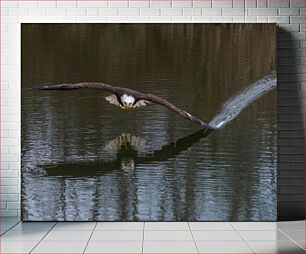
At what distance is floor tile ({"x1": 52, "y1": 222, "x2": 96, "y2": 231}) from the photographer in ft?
19.7

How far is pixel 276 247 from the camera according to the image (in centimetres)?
513

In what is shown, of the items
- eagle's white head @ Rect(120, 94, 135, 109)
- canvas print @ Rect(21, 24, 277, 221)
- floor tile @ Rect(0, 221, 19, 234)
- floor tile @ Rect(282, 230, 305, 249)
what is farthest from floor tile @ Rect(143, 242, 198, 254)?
eagle's white head @ Rect(120, 94, 135, 109)

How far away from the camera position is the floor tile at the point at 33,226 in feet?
19.6

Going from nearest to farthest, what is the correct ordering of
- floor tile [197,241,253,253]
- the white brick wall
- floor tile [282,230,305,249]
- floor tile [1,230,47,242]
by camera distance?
floor tile [197,241,253,253]
floor tile [282,230,305,249]
floor tile [1,230,47,242]
the white brick wall

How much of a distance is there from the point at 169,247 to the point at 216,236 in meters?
0.63

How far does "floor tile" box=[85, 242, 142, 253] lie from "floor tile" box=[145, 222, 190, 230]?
77 centimetres

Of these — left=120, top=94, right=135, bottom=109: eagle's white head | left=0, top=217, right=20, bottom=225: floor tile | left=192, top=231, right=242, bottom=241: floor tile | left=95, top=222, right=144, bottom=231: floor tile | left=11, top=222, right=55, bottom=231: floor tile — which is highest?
left=120, top=94, right=135, bottom=109: eagle's white head

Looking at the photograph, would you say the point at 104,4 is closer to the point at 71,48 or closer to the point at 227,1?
the point at 71,48

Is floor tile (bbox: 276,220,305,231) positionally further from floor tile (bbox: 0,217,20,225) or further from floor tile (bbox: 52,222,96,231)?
floor tile (bbox: 0,217,20,225)

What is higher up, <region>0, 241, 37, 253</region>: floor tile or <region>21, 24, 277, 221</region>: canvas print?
<region>21, 24, 277, 221</region>: canvas print

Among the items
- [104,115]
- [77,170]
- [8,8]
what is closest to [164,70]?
[104,115]

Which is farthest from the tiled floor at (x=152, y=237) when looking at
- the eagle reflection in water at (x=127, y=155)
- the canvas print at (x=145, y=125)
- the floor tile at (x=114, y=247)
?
the eagle reflection in water at (x=127, y=155)

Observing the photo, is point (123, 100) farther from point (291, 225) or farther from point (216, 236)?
point (291, 225)

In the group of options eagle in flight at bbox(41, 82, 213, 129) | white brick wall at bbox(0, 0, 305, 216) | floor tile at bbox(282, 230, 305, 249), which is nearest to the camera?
floor tile at bbox(282, 230, 305, 249)
